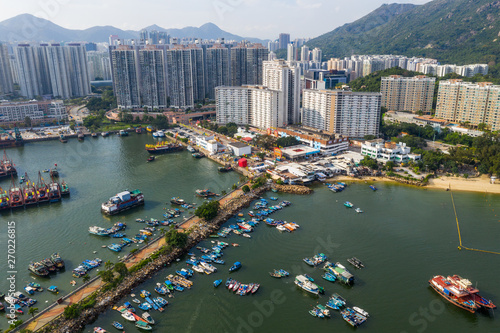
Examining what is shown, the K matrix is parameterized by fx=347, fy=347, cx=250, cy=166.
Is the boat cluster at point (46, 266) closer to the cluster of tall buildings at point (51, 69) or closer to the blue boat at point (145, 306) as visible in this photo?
the blue boat at point (145, 306)

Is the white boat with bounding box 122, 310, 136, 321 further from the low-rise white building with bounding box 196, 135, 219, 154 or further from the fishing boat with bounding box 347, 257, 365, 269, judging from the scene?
the low-rise white building with bounding box 196, 135, 219, 154

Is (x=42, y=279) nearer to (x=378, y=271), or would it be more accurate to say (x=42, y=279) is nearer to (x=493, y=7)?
(x=378, y=271)

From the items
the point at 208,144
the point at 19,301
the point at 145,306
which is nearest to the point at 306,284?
the point at 145,306

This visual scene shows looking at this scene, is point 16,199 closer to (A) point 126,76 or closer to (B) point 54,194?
(B) point 54,194

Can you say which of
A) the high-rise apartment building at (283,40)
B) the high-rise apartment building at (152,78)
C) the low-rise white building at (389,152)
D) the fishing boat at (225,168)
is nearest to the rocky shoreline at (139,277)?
the fishing boat at (225,168)

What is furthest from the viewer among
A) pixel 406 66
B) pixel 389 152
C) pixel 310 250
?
pixel 406 66

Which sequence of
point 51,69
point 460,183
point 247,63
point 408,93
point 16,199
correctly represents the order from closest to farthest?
point 16,199 → point 460,183 → point 408,93 → point 247,63 → point 51,69

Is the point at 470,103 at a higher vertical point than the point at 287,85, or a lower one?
lower

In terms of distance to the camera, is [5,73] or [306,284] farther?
[5,73]
